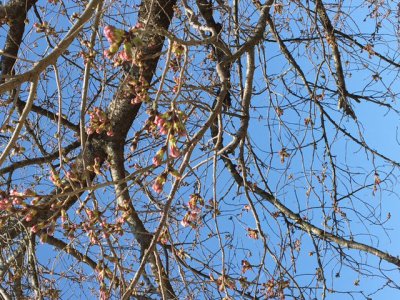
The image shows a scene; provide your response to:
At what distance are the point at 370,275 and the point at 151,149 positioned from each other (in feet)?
4.79

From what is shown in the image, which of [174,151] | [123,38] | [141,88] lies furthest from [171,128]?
[141,88]

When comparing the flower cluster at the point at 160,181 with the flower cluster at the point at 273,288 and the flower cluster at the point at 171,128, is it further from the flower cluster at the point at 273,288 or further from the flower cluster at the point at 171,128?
the flower cluster at the point at 273,288

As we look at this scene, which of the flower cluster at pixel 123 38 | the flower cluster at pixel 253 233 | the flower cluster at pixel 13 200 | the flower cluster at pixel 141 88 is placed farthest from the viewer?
the flower cluster at pixel 253 233

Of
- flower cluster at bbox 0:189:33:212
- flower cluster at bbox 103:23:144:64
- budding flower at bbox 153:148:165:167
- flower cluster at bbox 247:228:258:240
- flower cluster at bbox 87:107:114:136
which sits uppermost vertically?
flower cluster at bbox 247:228:258:240

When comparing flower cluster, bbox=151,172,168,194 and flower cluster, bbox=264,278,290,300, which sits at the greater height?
flower cluster, bbox=264,278,290,300

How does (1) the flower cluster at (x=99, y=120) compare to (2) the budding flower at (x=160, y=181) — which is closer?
(2) the budding flower at (x=160, y=181)

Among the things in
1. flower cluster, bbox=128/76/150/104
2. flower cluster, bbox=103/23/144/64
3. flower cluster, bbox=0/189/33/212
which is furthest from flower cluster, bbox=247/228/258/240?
flower cluster, bbox=103/23/144/64

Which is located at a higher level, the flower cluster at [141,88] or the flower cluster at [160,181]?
the flower cluster at [141,88]

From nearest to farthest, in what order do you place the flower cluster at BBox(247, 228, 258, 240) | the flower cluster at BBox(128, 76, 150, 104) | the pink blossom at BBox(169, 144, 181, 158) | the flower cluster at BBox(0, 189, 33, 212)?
1. the pink blossom at BBox(169, 144, 181, 158)
2. the flower cluster at BBox(0, 189, 33, 212)
3. the flower cluster at BBox(128, 76, 150, 104)
4. the flower cluster at BBox(247, 228, 258, 240)

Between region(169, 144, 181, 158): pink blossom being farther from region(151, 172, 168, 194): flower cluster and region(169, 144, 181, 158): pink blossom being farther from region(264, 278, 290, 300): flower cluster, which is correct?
region(264, 278, 290, 300): flower cluster

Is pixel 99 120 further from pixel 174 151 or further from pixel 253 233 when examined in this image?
pixel 253 233

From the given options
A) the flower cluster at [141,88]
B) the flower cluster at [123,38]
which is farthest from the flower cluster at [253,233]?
the flower cluster at [123,38]

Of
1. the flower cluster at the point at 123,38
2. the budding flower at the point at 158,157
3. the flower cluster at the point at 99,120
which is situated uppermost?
the flower cluster at the point at 99,120

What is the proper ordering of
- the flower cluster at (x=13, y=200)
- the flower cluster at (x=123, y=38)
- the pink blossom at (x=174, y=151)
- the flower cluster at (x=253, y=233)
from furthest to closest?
the flower cluster at (x=253, y=233)
the flower cluster at (x=13, y=200)
the pink blossom at (x=174, y=151)
the flower cluster at (x=123, y=38)
